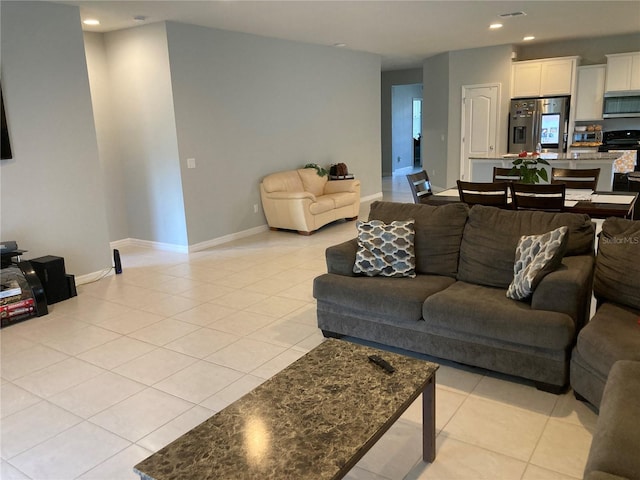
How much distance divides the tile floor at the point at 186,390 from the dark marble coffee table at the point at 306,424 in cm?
35

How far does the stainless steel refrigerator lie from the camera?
8414 millimetres

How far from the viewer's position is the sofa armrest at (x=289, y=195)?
22.0 feet

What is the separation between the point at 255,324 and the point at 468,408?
1.83m

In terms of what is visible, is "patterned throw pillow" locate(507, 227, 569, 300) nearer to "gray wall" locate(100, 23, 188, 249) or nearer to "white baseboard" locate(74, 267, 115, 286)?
"white baseboard" locate(74, 267, 115, 286)

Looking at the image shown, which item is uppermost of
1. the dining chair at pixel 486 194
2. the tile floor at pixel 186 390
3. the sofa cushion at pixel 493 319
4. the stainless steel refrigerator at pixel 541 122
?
the stainless steel refrigerator at pixel 541 122

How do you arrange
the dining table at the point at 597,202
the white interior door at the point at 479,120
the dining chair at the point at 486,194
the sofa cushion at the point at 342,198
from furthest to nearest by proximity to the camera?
the white interior door at the point at 479,120, the sofa cushion at the point at 342,198, the dining chair at the point at 486,194, the dining table at the point at 597,202

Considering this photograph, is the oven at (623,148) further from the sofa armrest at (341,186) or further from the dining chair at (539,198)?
the dining chair at (539,198)

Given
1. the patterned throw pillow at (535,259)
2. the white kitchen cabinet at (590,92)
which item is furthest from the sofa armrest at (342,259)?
the white kitchen cabinet at (590,92)

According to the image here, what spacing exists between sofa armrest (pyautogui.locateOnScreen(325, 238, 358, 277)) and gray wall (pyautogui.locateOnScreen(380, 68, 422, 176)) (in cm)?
981

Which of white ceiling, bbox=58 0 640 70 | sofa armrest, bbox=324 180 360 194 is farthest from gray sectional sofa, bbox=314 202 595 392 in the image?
sofa armrest, bbox=324 180 360 194

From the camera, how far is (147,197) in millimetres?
6484

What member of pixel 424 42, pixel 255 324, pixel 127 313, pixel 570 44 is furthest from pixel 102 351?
pixel 570 44

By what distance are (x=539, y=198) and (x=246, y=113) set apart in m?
4.22

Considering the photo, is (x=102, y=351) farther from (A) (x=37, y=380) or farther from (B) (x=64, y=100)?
(B) (x=64, y=100)
